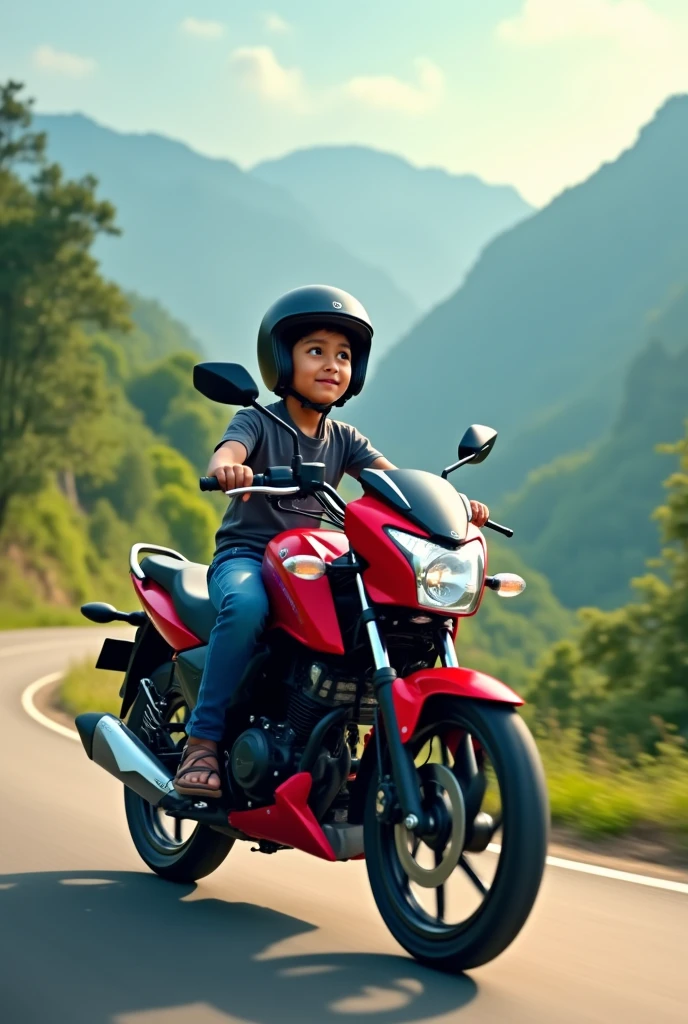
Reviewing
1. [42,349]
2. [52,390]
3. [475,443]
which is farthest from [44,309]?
[475,443]

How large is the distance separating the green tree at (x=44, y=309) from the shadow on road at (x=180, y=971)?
3769cm

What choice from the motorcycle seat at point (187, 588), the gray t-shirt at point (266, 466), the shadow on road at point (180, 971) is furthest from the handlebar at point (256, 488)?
the shadow on road at point (180, 971)

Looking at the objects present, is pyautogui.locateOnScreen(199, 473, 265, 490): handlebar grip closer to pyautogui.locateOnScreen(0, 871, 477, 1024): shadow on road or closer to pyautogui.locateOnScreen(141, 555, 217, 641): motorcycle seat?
pyautogui.locateOnScreen(141, 555, 217, 641): motorcycle seat

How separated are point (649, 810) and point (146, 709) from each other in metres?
2.53

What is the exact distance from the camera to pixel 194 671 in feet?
15.9

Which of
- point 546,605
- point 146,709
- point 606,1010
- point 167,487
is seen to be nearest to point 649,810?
point 146,709

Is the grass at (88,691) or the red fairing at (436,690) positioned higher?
the red fairing at (436,690)

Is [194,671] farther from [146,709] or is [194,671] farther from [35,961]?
[35,961]

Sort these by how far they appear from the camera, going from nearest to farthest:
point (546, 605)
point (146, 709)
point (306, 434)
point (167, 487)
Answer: point (306, 434), point (146, 709), point (167, 487), point (546, 605)

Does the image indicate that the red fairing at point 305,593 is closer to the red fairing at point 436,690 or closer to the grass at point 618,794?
the red fairing at point 436,690

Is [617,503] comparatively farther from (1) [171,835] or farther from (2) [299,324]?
(2) [299,324]

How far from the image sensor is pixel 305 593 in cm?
419

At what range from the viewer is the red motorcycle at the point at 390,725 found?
3643 millimetres

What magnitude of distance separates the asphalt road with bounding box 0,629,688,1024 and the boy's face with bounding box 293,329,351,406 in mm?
1785
